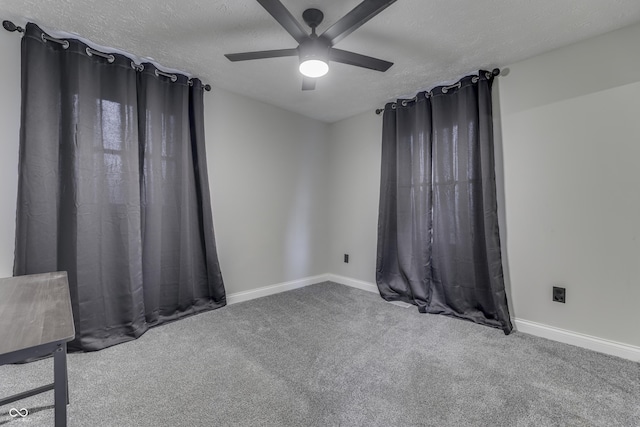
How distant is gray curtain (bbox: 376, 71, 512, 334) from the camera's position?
243cm

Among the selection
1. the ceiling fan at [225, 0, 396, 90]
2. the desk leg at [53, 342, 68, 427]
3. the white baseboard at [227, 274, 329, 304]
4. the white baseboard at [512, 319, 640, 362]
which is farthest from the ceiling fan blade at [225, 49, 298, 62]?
the white baseboard at [512, 319, 640, 362]

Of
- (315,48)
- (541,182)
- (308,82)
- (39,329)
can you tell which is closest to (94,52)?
(308,82)

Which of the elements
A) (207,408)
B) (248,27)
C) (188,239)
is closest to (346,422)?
(207,408)

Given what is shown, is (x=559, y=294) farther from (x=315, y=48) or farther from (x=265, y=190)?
(x=265, y=190)

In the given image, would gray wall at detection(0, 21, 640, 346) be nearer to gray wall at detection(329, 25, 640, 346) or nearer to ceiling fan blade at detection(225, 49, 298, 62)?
gray wall at detection(329, 25, 640, 346)

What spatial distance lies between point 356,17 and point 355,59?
364mm

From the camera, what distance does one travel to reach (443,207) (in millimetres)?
2715

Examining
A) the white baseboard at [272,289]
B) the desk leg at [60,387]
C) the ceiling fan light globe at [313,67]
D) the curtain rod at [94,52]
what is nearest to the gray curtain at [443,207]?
the white baseboard at [272,289]

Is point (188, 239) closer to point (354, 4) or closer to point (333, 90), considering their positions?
point (333, 90)

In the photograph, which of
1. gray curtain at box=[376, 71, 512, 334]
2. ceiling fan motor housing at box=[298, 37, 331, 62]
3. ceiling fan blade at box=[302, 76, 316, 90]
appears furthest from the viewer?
gray curtain at box=[376, 71, 512, 334]

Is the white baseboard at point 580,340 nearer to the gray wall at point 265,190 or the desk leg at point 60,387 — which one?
the gray wall at point 265,190

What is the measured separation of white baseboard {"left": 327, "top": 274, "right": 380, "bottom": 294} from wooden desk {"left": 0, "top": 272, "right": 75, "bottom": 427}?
2.78m

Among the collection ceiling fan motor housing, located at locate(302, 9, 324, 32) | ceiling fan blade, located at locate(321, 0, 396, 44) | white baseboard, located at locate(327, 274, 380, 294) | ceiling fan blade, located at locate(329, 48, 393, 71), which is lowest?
white baseboard, located at locate(327, 274, 380, 294)

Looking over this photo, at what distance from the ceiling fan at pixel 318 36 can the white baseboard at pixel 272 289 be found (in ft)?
7.18
